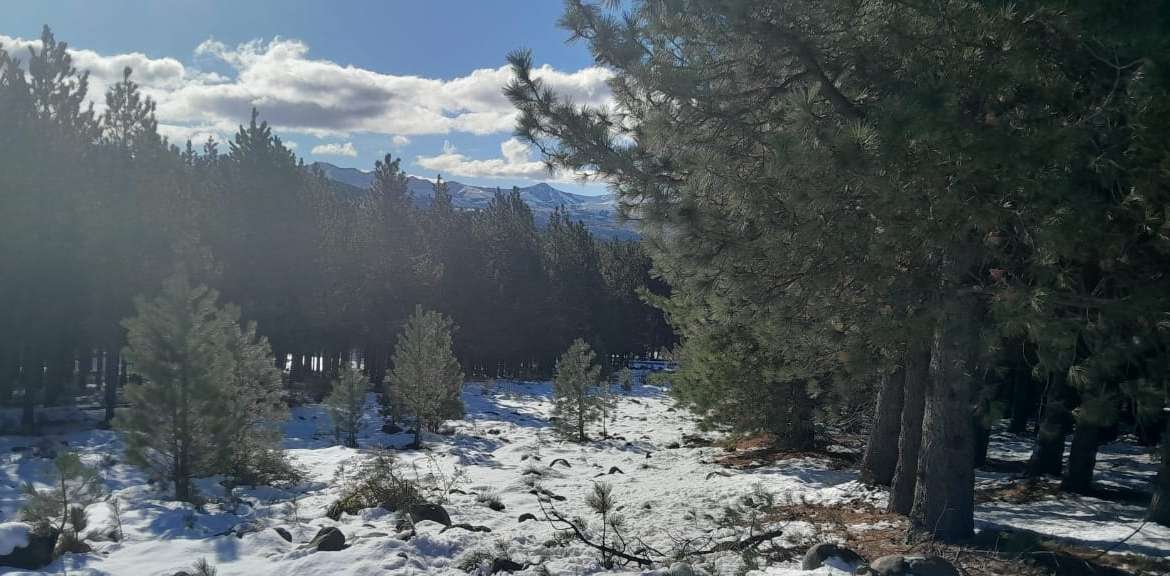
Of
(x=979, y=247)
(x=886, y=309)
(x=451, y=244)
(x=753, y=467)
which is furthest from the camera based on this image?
(x=451, y=244)

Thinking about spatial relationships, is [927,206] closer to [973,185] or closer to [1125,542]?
[973,185]

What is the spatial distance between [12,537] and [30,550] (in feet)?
0.73

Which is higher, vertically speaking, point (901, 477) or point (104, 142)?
point (104, 142)

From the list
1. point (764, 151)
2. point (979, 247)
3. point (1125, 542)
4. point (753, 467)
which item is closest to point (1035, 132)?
point (979, 247)

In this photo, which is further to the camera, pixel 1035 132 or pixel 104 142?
pixel 104 142

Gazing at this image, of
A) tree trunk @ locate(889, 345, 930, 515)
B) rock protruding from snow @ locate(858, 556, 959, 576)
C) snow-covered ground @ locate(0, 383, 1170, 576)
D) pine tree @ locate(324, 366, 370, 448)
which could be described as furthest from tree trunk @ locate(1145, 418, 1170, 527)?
pine tree @ locate(324, 366, 370, 448)

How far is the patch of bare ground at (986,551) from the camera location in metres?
5.56

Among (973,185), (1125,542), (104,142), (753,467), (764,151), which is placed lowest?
(753,467)

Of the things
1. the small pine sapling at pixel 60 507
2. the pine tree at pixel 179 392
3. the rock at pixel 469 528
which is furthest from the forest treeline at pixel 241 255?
the rock at pixel 469 528

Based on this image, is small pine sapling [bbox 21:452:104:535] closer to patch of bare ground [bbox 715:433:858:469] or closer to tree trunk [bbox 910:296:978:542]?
tree trunk [bbox 910:296:978:542]

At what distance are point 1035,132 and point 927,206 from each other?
0.91m

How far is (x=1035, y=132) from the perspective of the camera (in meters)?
5.00

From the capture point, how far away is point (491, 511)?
33.6 ft

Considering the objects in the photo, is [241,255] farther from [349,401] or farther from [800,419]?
[800,419]
